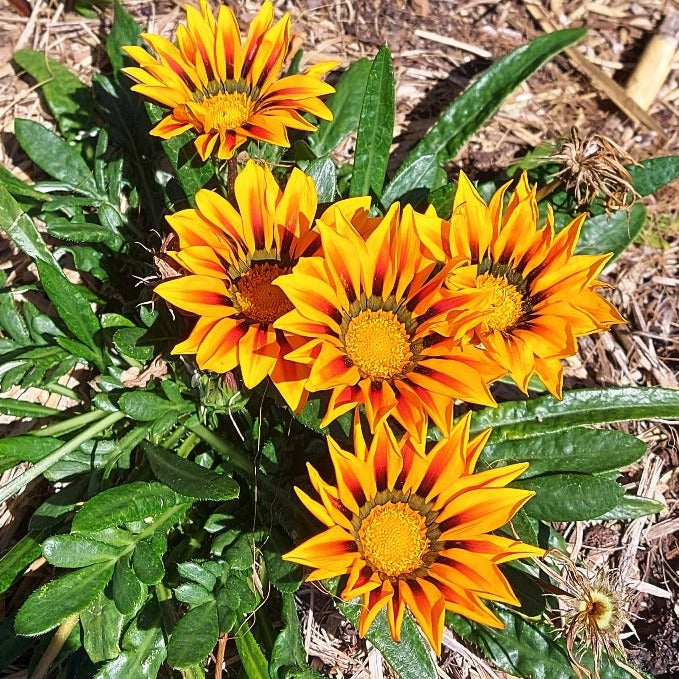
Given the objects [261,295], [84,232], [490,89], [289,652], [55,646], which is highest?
[490,89]

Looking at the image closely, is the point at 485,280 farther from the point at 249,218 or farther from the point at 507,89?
the point at 507,89

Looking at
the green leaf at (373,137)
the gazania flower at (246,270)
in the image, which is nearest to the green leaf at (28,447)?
the gazania flower at (246,270)

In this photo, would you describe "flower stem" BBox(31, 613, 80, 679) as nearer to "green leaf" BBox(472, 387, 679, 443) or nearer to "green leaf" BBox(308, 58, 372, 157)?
"green leaf" BBox(472, 387, 679, 443)

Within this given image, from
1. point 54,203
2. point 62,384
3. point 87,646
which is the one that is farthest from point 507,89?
point 87,646

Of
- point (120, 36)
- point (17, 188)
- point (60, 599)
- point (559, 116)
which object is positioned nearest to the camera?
point (60, 599)

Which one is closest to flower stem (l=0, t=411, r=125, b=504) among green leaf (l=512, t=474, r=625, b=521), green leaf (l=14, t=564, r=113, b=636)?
green leaf (l=14, t=564, r=113, b=636)

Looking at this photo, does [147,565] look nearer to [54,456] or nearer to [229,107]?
[54,456]

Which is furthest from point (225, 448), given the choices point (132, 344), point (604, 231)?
point (604, 231)
